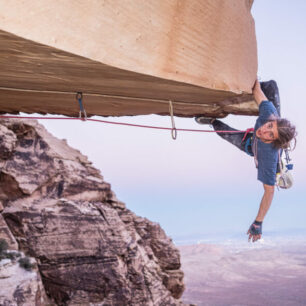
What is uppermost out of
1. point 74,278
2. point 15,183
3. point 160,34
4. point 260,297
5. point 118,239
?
point 160,34

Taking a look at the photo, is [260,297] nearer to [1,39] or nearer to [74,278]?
[74,278]

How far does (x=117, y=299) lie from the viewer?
43.5ft

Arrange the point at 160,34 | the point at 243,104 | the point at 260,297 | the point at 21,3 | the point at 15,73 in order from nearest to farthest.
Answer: the point at 21,3 → the point at 160,34 → the point at 15,73 → the point at 243,104 → the point at 260,297

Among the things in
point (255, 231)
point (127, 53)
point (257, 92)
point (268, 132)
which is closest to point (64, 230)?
point (255, 231)

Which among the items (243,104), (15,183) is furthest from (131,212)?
(243,104)

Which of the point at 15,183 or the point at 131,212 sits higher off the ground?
the point at 15,183

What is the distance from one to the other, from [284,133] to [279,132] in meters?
0.05

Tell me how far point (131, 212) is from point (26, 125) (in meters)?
7.79

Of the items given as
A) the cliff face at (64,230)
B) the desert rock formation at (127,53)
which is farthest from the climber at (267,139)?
the cliff face at (64,230)

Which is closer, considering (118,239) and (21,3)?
(21,3)

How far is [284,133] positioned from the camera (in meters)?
2.89

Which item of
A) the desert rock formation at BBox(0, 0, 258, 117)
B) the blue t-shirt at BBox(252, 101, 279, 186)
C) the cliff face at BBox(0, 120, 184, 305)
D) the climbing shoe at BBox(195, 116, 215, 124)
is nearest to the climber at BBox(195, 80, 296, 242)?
the blue t-shirt at BBox(252, 101, 279, 186)

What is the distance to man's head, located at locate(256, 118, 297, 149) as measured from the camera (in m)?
2.89

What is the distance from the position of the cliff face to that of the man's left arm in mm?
11065
